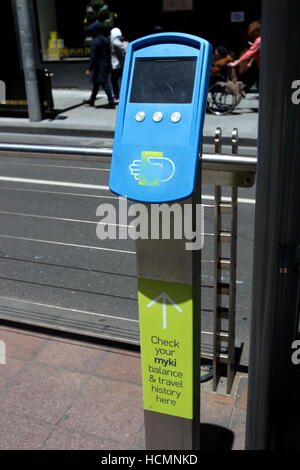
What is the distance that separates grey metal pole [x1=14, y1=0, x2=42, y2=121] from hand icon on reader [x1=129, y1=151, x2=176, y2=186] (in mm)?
9491

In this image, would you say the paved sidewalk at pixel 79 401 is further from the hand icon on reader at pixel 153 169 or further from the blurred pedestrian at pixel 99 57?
the blurred pedestrian at pixel 99 57

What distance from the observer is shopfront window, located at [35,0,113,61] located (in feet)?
47.8

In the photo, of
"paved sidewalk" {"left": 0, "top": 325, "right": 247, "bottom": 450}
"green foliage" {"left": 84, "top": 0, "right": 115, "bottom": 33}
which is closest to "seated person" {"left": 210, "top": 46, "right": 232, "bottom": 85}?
"green foliage" {"left": 84, "top": 0, "right": 115, "bottom": 33}

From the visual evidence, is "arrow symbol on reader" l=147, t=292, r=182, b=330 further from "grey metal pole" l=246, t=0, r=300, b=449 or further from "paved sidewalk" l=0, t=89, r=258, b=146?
"paved sidewalk" l=0, t=89, r=258, b=146

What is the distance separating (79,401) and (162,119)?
1767mm

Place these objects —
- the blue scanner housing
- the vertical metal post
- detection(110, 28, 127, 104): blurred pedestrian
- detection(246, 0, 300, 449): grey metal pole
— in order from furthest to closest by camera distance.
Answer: detection(110, 28, 127, 104): blurred pedestrian → the vertical metal post → the blue scanner housing → detection(246, 0, 300, 449): grey metal pole

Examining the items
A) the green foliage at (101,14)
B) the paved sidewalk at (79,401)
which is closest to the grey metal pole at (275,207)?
the paved sidewalk at (79,401)

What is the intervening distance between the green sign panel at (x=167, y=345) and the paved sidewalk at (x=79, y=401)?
609mm

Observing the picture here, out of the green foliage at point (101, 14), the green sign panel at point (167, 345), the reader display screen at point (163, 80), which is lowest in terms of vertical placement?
the green sign panel at point (167, 345)

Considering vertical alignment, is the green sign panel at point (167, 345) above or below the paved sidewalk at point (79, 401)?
above

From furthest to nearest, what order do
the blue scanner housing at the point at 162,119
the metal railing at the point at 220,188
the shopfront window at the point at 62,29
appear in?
the shopfront window at the point at 62,29, the metal railing at the point at 220,188, the blue scanner housing at the point at 162,119

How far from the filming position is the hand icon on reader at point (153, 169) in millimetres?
1554

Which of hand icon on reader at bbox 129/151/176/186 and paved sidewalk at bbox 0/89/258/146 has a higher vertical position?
hand icon on reader at bbox 129/151/176/186

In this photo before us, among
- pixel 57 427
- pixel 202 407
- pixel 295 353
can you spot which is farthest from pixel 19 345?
pixel 295 353
